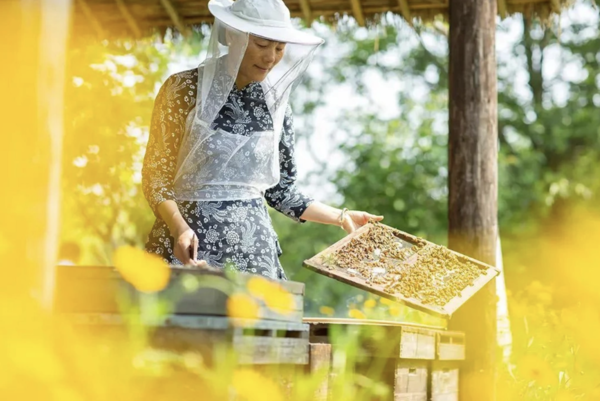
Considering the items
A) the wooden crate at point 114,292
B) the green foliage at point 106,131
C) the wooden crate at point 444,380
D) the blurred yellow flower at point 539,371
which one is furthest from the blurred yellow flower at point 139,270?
the green foliage at point 106,131

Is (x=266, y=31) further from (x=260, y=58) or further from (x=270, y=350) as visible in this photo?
(x=270, y=350)

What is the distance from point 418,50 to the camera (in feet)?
51.4

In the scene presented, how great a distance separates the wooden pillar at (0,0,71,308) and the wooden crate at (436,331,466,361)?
2381 mm

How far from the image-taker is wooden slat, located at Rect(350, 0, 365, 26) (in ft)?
16.9

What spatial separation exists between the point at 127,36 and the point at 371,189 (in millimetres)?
7134

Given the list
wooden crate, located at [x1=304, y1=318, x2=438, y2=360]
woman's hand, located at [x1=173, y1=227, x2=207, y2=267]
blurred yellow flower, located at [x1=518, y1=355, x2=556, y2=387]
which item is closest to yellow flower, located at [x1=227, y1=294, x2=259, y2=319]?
woman's hand, located at [x1=173, y1=227, x2=207, y2=267]

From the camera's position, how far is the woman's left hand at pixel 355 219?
3.43m

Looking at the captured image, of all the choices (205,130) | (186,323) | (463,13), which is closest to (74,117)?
(463,13)

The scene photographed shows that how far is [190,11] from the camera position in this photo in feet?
17.8

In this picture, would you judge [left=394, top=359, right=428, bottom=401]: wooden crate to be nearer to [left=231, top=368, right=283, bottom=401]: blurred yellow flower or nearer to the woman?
the woman

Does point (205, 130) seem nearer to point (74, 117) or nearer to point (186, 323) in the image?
point (186, 323)

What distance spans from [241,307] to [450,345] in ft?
7.61

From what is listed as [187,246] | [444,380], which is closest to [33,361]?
[187,246]

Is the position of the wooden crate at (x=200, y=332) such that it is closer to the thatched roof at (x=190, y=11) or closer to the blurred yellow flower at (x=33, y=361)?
the blurred yellow flower at (x=33, y=361)
